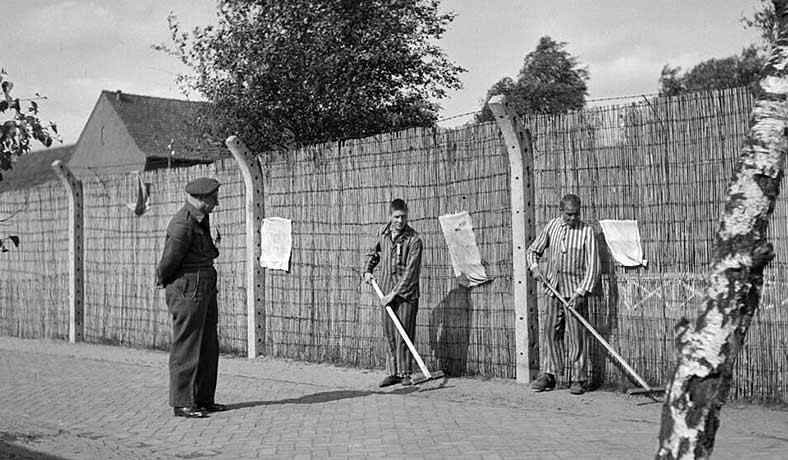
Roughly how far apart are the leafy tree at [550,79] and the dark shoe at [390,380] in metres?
42.3

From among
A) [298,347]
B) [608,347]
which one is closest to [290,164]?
[298,347]

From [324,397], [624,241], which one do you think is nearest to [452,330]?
[324,397]

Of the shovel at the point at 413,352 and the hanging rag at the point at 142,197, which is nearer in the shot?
the shovel at the point at 413,352

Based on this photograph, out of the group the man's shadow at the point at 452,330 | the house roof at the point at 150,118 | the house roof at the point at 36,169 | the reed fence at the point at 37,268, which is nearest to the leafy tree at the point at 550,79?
the house roof at the point at 150,118

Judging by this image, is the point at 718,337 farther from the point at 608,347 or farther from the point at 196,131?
the point at 196,131

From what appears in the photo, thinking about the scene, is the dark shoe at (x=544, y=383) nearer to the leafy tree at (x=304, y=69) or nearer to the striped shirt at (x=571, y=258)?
the striped shirt at (x=571, y=258)

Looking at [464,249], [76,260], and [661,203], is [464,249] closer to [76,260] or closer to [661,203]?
[661,203]

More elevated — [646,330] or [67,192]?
[67,192]

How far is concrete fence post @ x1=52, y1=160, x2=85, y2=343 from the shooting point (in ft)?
52.2

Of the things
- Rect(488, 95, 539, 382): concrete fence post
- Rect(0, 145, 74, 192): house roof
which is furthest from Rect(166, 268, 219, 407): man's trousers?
Rect(0, 145, 74, 192): house roof

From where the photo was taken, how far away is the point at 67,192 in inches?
629

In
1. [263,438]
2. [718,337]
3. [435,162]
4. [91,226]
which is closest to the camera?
[718,337]

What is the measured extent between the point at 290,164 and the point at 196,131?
14.4 meters

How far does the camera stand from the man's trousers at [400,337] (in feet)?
32.6
